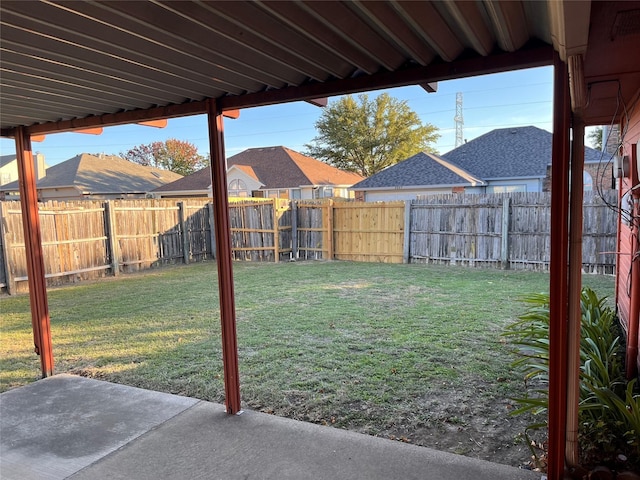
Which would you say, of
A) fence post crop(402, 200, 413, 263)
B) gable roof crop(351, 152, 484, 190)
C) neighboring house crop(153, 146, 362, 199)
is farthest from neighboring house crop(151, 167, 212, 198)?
fence post crop(402, 200, 413, 263)

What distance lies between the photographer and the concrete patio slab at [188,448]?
94.6 inches

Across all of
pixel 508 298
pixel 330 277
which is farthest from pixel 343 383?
pixel 330 277

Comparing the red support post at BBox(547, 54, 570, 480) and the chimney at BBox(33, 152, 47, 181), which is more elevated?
the chimney at BBox(33, 152, 47, 181)

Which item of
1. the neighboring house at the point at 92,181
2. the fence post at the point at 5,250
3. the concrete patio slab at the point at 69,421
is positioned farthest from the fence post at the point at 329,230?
the neighboring house at the point at 92,181

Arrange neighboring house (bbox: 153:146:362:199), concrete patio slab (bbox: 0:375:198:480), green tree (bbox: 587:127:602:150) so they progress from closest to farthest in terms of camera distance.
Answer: concrete patio slab (bbox: 0:375:198:480) < neighboring house (bbox: 153:146:362:199) < green tree (bbox: 587:127:602:150)

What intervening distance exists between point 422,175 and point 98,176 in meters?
13.9

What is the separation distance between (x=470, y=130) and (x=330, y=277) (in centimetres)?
3047

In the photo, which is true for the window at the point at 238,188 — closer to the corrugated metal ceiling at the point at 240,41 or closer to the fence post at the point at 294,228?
the fence post at the point at 294,228

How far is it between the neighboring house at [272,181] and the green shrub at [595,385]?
16.7 metres

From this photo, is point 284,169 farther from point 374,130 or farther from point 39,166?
point 39,166

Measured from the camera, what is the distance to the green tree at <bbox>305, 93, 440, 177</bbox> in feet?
84.9

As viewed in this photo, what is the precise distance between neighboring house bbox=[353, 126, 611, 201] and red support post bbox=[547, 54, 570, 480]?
499 inches

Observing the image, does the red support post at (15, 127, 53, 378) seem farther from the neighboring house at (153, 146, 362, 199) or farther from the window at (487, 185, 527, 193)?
the neighboring house at (153, 146, 362, 199)

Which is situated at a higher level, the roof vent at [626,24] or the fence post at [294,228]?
the roof vent at [626,24]
